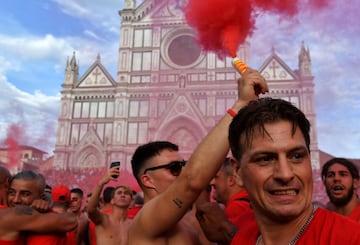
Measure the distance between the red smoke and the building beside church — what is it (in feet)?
81.5

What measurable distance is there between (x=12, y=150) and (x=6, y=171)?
2692 centimetres

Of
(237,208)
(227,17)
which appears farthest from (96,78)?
(237,208)

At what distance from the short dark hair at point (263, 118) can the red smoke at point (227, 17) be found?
0.92 metres

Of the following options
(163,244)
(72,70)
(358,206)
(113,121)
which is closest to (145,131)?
(113,121)

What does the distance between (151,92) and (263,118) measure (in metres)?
29.0

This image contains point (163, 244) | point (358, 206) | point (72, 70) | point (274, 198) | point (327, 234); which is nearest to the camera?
point (327, 234)

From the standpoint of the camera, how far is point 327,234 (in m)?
1.18

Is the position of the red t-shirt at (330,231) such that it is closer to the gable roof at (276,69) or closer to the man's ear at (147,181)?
the man's ear at (147,181)

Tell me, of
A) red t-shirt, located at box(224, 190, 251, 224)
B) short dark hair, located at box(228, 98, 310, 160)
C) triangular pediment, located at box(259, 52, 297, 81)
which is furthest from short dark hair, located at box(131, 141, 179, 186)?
triangular pediment, located at box(259, 52, 297, 81)

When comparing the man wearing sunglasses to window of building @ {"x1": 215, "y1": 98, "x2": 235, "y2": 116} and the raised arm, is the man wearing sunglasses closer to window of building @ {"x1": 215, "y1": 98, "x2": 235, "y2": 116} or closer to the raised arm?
the raised arm

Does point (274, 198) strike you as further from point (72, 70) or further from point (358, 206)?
point (72, 70)

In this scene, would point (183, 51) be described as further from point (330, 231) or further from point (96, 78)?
point (330, 231)

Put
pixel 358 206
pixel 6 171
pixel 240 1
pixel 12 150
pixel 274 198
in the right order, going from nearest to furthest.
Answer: pixel 274 198 < pixel 240 1 < pixel 6 171 < pixel 358 206 < pixel 12 150

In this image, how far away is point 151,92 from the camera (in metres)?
30.1
